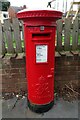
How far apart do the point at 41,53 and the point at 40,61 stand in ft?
0.40

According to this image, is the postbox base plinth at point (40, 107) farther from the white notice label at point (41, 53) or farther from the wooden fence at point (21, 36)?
the wooden fence at point (21, 36)

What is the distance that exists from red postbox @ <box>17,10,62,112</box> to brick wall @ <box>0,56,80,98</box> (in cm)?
58

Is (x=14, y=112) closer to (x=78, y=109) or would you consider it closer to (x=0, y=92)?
(x=0, y=92)

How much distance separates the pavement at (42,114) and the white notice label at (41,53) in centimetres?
93

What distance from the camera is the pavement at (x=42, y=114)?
9.66ft

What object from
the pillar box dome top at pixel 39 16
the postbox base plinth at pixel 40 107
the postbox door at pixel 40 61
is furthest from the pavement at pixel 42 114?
the pillar box dome top at pixel 39 16

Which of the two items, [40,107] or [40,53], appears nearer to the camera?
[40,53]

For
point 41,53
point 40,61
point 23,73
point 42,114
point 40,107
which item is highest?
point 41,53

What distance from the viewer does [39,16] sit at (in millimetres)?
2404

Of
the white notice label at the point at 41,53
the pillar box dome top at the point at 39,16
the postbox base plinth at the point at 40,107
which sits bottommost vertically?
the postbox base plinth at the point at 40,107

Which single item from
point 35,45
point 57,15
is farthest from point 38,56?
point 57,15

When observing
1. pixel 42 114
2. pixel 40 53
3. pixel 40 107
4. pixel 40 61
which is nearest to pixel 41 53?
pixel 40 53

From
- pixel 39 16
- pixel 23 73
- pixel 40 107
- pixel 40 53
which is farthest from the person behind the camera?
pixel 23 73

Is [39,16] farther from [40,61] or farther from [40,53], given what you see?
[40,61]
